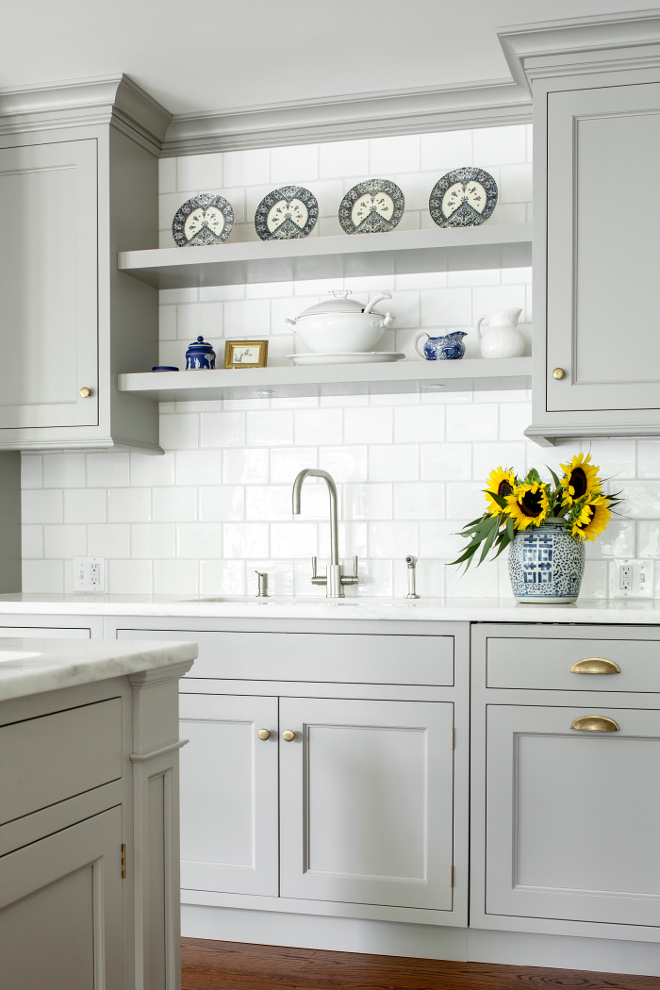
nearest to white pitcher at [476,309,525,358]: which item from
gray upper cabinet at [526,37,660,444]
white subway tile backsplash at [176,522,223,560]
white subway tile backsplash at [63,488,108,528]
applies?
gray upper cabinet at [526,37,660,444]

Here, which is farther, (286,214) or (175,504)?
(175,504)

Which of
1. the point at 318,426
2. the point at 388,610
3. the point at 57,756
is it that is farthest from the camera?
the point at 318,426

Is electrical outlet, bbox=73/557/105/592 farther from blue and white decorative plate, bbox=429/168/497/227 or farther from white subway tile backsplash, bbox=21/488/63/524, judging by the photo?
blue and white decorative plate, bbox=429/168/497/227

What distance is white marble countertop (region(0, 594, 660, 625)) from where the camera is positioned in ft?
7.48

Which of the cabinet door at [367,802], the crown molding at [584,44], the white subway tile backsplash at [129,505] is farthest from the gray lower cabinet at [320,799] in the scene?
the crown molding at [584,44]

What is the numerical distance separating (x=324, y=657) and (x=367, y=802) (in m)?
0.40

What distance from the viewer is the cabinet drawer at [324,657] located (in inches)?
92.9

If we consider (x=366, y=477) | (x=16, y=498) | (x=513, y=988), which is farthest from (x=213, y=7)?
(x=513, y=988)

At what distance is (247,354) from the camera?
303 cm

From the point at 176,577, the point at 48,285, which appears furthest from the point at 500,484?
the point at 48,285

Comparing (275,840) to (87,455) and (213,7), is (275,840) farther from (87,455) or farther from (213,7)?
(213,7)

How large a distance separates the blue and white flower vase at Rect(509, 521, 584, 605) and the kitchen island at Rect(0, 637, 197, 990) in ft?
4.27

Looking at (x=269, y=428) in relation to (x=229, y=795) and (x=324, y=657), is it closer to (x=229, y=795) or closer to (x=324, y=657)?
(x=324, y=657)

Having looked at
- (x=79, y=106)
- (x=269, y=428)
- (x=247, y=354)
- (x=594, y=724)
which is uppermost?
(x=79, y=106)
